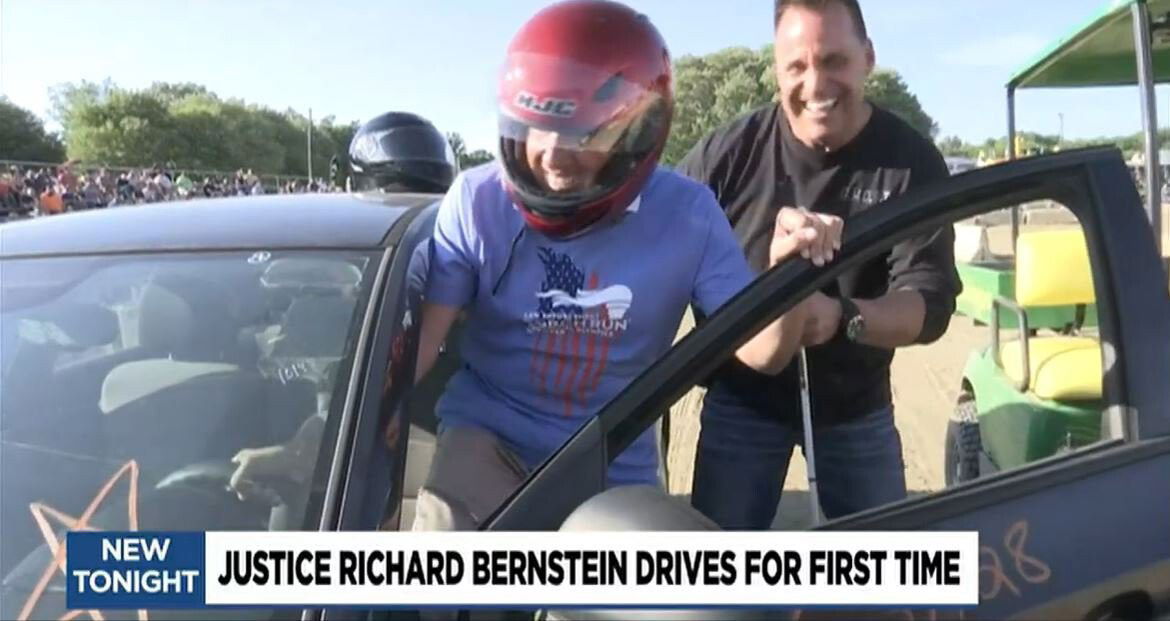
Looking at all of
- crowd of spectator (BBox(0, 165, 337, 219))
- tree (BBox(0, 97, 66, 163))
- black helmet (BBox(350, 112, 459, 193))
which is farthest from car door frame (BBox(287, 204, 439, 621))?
tree (BBox(0, 97, 66, 163))

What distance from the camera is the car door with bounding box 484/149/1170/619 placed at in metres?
1.52

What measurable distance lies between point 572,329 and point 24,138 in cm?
4951

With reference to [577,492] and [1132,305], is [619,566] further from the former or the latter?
[1132,305]

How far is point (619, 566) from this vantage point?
1.32 metres

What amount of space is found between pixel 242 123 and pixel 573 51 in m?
64.6

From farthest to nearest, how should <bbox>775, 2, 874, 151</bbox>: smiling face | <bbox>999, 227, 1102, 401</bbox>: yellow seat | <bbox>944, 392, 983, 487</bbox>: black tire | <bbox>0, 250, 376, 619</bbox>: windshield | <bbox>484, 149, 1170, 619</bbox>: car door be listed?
<bbox>944, 392, 983, 487</bbox>: black tire, <bbox>999, 227, 1102, 401</bbox>: yellow seat, <bbox>775, 2, 874, 151</bbox>: smiling face, <bbox>0, 250, 376, 619</bbox>: windshield, <bbox>484, 149, 1170, 619</bbox>: car door

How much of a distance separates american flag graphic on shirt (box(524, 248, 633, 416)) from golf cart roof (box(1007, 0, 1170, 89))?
2.26 meters

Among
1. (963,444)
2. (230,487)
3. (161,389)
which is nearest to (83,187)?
(963,444)

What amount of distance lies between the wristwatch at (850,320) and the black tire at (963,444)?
2.47 metres

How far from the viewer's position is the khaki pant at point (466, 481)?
1928 mm

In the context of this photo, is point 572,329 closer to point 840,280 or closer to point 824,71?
point 840,280

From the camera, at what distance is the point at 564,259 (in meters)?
2.03

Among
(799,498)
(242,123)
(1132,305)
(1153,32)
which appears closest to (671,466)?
(799,498)

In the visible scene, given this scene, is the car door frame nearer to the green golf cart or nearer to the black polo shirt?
the black polo shirt
